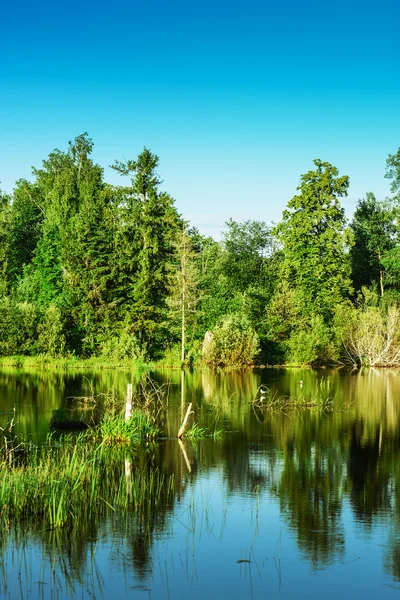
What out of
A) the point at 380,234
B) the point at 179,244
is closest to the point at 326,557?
the point at 179,244

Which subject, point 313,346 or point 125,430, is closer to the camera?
point 125,430

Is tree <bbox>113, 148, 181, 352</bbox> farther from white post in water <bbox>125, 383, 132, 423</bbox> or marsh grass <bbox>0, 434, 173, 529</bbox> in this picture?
marsh grass <bbox>0, 434, 173, 529</bbox>

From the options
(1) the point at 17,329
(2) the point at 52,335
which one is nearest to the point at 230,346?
(2) the point at 52,335

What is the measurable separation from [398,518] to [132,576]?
5094 millimetres

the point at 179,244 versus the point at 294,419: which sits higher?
the point at 179,244

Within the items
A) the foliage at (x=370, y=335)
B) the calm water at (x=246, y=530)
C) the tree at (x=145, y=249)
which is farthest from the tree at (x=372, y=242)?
the calm water at (x=246, y=530)

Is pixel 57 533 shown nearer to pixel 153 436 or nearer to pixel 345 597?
pixel 345 597

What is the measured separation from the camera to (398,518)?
1225 cm

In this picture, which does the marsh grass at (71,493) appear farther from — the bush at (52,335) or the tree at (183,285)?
the tree at (183,285)

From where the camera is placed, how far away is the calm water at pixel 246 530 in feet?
30.3

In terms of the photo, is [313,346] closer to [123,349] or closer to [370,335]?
[370,335]

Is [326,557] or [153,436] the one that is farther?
[153,436]

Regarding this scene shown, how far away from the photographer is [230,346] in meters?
48.6

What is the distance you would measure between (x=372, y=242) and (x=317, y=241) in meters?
9.53
